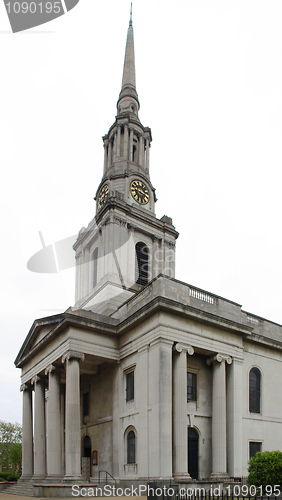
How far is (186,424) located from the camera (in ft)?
76.4

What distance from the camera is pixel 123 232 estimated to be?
38312 mm

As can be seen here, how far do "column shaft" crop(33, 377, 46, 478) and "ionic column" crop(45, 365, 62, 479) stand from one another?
11.4 ft

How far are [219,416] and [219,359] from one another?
309 centimetres

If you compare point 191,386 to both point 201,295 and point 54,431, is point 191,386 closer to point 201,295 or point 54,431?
point 201,295

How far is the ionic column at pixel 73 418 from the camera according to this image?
23344 mm

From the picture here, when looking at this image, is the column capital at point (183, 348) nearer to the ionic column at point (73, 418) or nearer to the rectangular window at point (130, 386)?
the rectangular window at point (130, 386)

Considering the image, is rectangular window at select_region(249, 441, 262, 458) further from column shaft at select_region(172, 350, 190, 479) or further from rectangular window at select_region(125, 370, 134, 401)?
rectangular window at select_region(125, 370, 134, 401)

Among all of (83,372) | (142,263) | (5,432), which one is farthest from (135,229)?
(5,432)

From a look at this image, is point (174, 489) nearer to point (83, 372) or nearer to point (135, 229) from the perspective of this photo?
point (83, 372)

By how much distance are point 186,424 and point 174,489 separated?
3.23 metres

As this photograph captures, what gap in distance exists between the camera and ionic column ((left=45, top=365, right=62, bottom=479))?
2552cm

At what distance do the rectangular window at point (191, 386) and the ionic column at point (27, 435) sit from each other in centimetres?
1352

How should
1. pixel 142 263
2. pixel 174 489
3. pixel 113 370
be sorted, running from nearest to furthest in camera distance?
1. pixel 174 489
2. pixel 113 370
3. pixel 142 263

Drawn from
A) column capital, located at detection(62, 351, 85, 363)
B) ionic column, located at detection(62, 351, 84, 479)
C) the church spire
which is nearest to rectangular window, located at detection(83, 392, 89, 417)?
ionic column, located at detection(62, 351, 84, 479)
